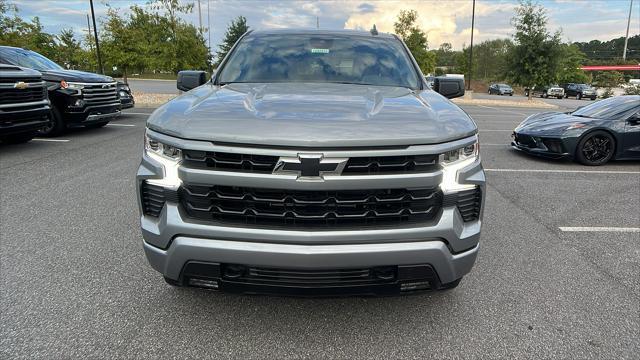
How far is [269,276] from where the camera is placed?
2.16 metres

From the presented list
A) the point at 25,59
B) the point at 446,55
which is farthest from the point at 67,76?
the point at 446,55

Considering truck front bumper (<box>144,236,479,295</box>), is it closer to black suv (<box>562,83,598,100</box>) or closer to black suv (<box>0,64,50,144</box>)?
black suv (<box>0,64,50,144</box>)

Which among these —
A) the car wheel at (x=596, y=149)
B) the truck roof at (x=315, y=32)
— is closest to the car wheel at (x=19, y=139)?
the truck roof at (x=315, y=32)

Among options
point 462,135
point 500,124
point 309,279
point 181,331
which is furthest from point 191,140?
point 500,124

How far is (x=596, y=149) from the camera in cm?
758

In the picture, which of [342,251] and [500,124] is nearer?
[342,251]

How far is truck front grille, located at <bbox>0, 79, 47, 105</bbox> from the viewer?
7082mm

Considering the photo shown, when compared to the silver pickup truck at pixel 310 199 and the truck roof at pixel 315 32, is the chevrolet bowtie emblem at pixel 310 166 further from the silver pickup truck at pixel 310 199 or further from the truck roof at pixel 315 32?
the truck roof at pixel 315 32

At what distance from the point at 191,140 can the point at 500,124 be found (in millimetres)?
13762

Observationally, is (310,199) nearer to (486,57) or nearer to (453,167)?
(453,167)

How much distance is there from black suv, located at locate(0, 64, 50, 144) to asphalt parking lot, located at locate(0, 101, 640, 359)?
316 centimetres

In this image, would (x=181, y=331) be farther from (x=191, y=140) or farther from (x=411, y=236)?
(x=411, y=236)

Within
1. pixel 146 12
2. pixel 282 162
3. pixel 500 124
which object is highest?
pixel 146 12

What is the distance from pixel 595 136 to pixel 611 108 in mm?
733
